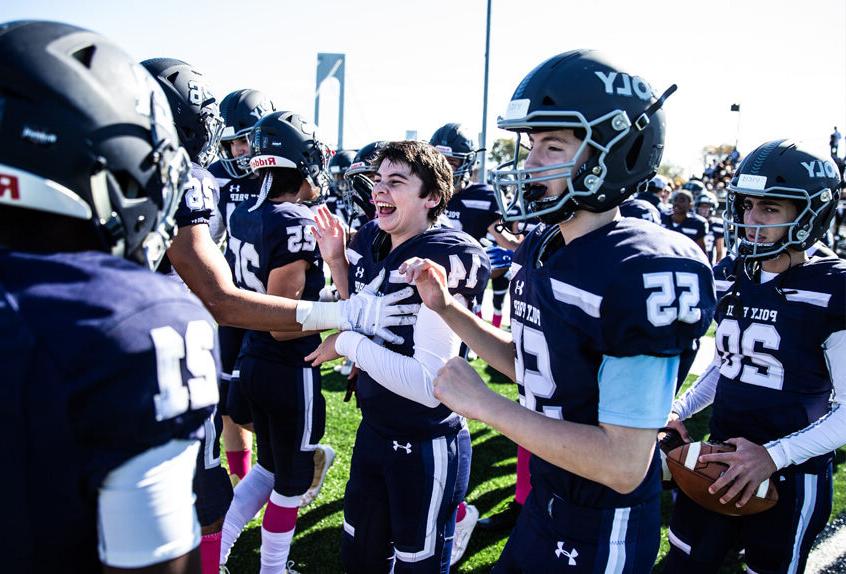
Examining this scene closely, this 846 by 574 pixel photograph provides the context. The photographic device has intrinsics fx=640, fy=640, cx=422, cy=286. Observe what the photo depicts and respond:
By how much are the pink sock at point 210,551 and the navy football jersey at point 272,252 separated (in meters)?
0.99

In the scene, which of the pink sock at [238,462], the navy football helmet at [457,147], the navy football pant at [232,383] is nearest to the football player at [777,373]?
the navy football pant at [232,383]

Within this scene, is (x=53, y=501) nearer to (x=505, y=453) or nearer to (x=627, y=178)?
(x=627, y=178)

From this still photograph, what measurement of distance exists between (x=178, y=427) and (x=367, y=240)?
223 cm

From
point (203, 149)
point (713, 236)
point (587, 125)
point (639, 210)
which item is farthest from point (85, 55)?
point (713, 236)

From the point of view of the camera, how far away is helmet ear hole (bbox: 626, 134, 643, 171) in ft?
6.81

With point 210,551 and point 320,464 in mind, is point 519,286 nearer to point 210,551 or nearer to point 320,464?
point 210,551

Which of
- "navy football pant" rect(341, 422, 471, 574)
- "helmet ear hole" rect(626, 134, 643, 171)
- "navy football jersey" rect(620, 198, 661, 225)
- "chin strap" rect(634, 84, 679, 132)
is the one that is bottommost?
"navy football pant" rect(341, 422, 471, 574)

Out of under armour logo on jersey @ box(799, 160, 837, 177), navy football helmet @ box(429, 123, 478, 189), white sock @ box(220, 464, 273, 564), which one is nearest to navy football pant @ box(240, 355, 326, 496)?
white sock @ box(220, 464, 273, 564)

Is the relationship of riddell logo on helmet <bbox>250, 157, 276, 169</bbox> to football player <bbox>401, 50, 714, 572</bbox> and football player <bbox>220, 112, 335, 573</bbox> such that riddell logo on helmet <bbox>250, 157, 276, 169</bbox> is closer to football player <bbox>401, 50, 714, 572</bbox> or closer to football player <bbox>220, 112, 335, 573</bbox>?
football player <bbox>220, 112, 335, 573</bbox>

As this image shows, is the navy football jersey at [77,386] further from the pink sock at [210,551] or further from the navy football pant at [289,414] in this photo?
the navy football pant at [289,414]

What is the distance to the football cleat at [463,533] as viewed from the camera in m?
3.95

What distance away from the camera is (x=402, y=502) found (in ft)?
9.05

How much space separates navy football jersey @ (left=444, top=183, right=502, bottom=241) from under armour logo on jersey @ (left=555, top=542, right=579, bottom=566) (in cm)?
487

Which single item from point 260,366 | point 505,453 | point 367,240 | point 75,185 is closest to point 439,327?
point 367,240
